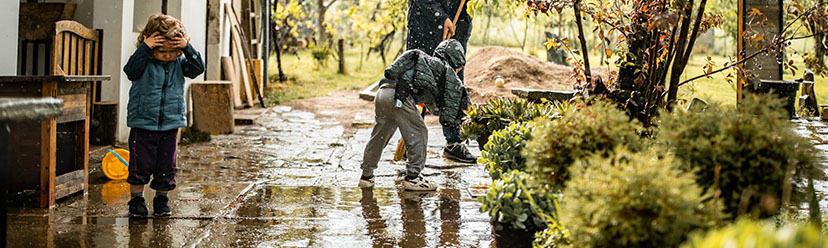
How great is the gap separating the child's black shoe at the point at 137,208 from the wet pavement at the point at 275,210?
0.18 feet

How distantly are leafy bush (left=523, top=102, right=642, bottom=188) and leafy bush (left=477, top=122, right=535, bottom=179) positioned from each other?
3.63 feet

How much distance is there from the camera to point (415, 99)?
528 centimetres

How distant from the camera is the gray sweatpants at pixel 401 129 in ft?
17.3

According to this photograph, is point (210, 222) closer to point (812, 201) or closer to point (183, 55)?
point (183, 55)

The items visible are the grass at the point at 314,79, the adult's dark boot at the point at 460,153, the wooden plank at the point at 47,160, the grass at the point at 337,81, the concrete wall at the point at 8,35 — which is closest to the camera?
the wooden plank at the point at 47,160

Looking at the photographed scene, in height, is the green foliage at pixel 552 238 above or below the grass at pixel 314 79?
below

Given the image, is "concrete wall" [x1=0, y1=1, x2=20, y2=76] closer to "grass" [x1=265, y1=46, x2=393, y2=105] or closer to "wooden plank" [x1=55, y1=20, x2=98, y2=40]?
"wooden plank" [x1=55, y1=20, x2=98, y2=40]

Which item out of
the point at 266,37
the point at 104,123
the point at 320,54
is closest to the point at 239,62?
the point at 266,37

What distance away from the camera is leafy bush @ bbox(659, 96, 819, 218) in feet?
7.57

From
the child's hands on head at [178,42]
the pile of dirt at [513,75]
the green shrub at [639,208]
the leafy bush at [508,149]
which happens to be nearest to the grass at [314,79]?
the pile of dirt at [513,75]

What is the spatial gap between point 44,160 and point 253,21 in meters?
10.3

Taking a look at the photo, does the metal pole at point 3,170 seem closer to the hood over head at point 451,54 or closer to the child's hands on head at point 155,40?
the child's hands on head at point 155,40

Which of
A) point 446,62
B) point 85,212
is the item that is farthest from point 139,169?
point 446,62

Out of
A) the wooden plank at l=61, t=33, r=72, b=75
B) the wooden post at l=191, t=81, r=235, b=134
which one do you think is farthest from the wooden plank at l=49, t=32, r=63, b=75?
the wooden post at l=191, t=81, r=235, b=134
